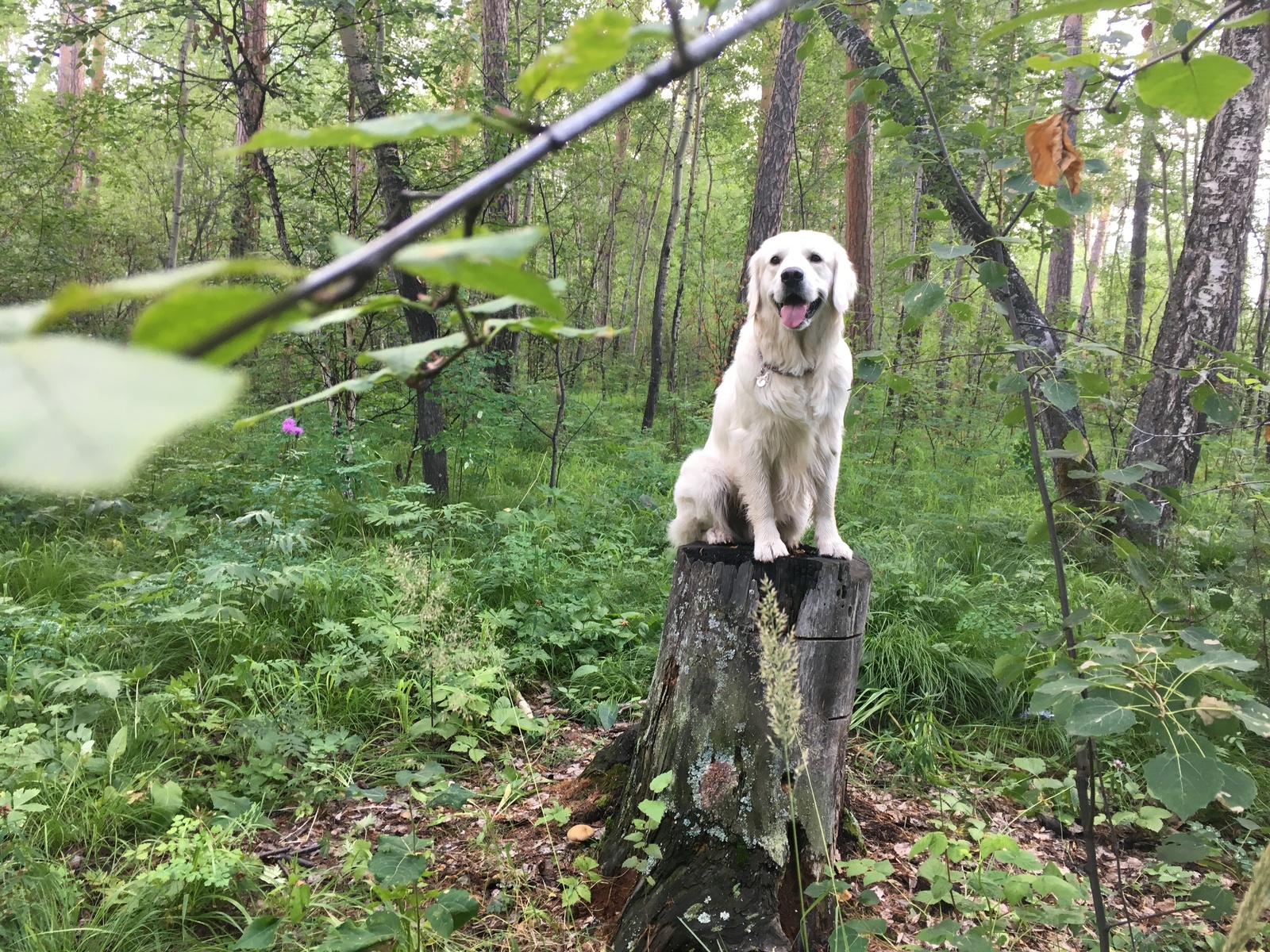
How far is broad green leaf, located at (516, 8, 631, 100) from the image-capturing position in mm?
352

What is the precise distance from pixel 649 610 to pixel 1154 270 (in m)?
17.9

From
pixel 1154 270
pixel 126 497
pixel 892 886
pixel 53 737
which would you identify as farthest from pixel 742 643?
pixel 1154 270

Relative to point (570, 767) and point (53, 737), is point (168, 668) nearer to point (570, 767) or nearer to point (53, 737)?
point (53, 737)

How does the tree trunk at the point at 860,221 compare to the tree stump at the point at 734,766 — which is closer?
the tree stump at the point at 734,766

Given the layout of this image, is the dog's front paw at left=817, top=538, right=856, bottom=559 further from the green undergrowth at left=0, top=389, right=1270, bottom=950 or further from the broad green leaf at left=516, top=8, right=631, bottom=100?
the broad green leaf at left=516, top=8, right=631, bottom=100

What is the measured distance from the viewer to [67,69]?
15359 millimetres

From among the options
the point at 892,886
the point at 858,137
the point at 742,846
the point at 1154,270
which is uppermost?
the point at 1154,270

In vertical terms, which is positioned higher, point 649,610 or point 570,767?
point 649,610

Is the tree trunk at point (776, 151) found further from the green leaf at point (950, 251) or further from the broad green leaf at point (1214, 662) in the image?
the broad green leaf at point (1214, 662)

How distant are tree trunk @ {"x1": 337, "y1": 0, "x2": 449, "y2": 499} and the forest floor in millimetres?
3122

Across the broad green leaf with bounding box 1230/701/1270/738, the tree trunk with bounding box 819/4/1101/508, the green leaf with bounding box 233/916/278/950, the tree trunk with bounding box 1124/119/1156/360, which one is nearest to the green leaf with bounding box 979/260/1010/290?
the broad green leaf with bounding box 1230/701/1270/738

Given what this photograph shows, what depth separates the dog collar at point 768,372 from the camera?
2.88 m

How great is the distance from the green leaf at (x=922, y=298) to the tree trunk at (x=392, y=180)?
12.2 feet

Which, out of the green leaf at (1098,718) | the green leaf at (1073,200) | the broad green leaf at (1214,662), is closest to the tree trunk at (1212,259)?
the green leaf at (1073,200)
